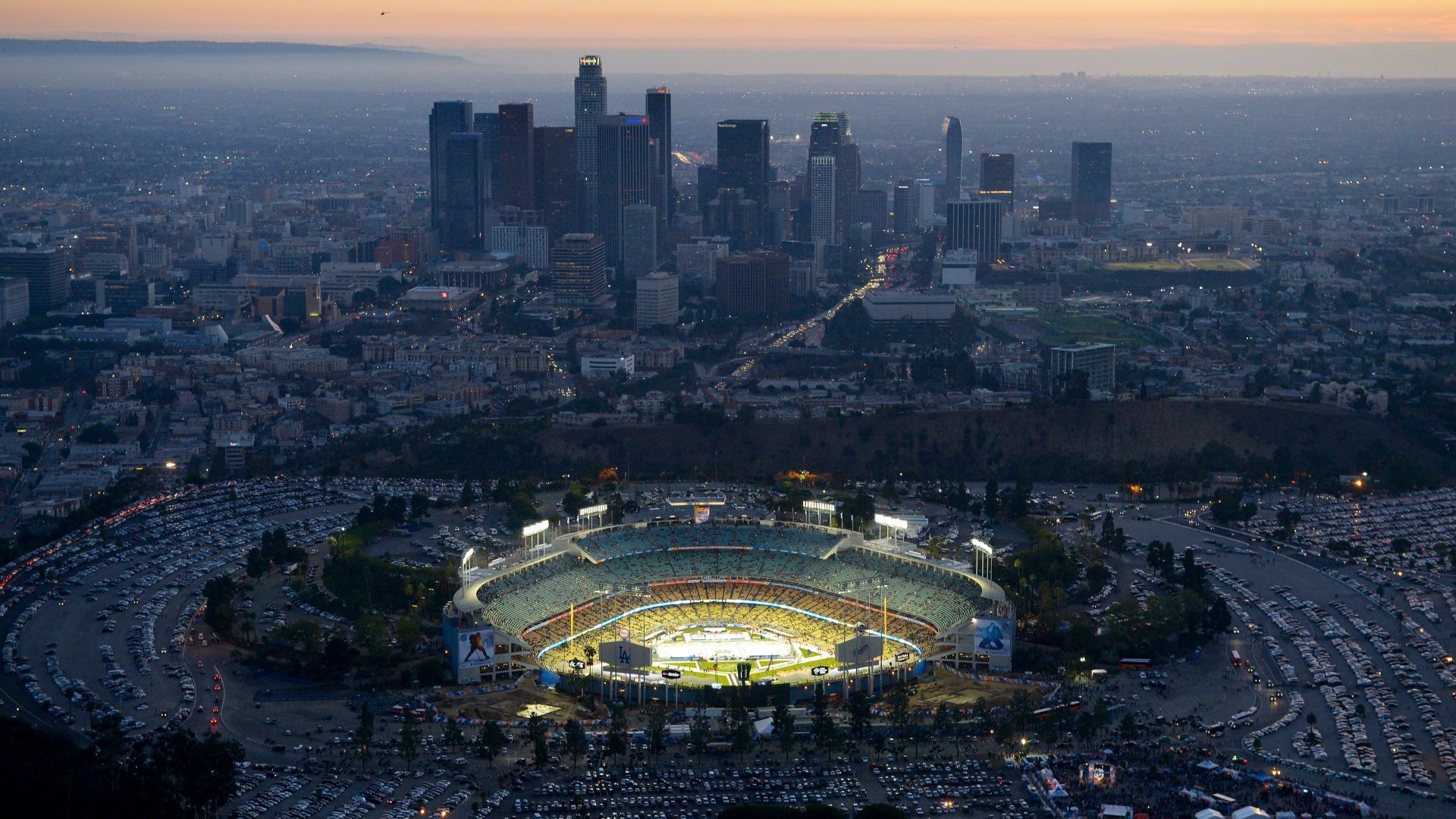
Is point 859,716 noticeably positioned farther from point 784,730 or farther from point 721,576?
point 721,576

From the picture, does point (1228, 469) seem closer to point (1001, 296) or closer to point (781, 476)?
point (781, 476)

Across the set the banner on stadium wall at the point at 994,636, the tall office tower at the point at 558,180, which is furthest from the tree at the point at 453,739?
the tall office tower at the point at 558,180

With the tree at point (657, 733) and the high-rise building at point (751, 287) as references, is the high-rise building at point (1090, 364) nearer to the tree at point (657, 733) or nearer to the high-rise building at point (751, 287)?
the high-rise building at point (751, 287)

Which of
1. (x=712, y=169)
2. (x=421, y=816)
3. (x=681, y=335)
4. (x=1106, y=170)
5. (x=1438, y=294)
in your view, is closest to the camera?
(x=421, y=816)

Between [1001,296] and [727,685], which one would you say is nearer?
[727,685]

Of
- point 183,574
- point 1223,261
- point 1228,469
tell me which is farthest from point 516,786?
point 1223,261

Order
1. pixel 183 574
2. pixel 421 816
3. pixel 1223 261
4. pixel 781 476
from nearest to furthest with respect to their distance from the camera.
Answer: pixel 421 816 → pixel 183 574 → pixel 781 476 → pixel 1223 261
